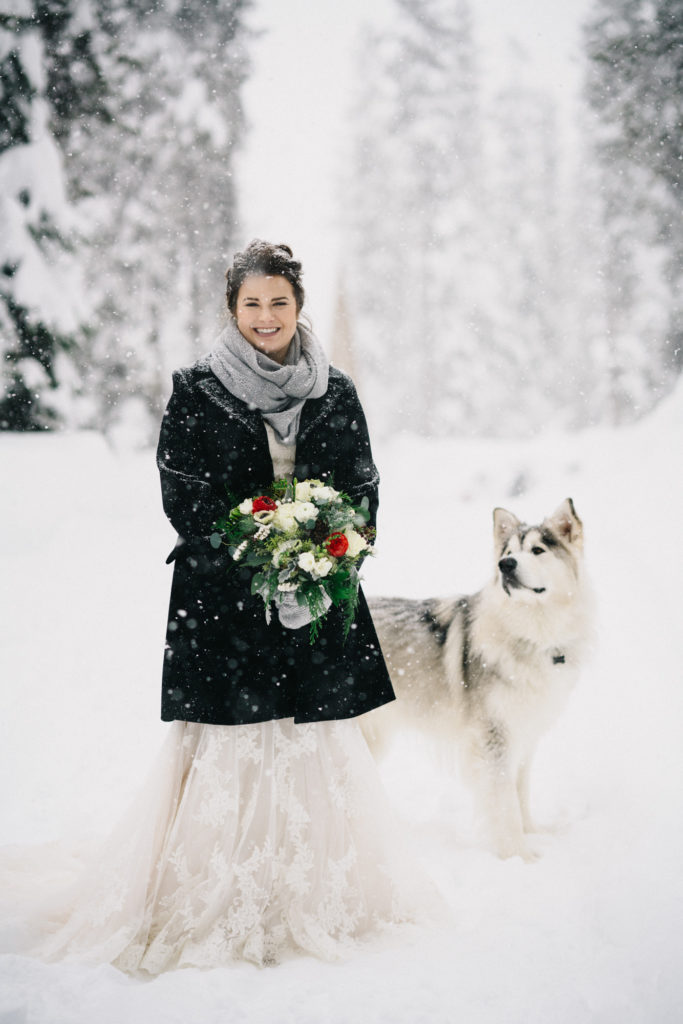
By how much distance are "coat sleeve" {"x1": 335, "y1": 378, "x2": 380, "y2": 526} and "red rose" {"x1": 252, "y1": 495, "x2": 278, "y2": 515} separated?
28cm

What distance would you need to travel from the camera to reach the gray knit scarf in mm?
1922

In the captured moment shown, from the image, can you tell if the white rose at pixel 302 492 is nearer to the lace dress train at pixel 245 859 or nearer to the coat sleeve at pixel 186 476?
the coat sleeve at pixel 186 476

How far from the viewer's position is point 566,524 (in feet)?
8.34

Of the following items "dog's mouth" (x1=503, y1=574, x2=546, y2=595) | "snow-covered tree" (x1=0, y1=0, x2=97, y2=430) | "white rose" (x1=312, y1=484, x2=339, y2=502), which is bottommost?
"dog's mouth" (x1=503, y1=574, x2=546, y2=595)

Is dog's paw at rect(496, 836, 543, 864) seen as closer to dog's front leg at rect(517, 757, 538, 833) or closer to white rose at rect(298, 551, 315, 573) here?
dog's front leg at rect(517, 757, 538, 833)

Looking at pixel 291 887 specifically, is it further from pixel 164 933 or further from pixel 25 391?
pixel 25 391

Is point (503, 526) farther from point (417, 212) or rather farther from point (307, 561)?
point (417, 212)

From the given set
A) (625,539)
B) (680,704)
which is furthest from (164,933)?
(625,539)

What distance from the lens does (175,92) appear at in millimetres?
6793

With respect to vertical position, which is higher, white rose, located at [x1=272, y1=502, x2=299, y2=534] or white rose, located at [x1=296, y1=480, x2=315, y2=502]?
white rose, located at [x1=296, y1=480, x2=315, y2=502]

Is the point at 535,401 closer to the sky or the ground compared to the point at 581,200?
closer to the ground

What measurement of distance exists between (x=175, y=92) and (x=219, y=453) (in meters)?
6.58

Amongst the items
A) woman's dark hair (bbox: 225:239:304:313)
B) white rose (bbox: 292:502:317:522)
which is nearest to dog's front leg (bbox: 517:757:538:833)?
white rose (bbox: 292:502:317:522)

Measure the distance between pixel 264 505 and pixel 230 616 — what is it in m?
0.38
